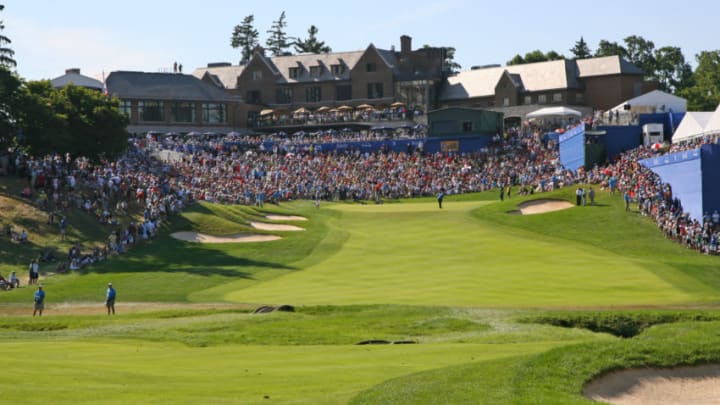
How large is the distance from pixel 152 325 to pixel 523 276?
22.0m

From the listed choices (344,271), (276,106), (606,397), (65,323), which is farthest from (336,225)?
(276,106)

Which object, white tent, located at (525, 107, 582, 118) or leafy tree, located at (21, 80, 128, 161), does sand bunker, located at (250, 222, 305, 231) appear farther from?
white tent, located at (525, 107, 582, 118)

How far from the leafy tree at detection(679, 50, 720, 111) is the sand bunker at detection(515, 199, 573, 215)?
62.0 m

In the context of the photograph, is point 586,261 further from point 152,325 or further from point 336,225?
point 152,325

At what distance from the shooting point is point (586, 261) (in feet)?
187

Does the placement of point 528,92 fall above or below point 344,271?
above

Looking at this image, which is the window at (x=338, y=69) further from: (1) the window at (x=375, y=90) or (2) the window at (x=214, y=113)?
(2) the window at (x=214, y=113)

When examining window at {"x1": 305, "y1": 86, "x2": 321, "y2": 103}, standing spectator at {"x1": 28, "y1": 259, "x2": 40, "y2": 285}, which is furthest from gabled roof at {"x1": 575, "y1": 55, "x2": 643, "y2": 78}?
standing spectator at {"x1": 28, "y1": 259, "x2": 40, "y2": 285}

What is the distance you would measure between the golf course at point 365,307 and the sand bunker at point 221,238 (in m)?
0.17

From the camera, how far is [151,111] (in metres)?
119

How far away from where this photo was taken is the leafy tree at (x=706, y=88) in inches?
5167

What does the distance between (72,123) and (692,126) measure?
154ft

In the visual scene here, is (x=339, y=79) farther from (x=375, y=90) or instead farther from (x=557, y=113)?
(x=557, y=113)

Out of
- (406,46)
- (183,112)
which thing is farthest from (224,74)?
(406,46)
